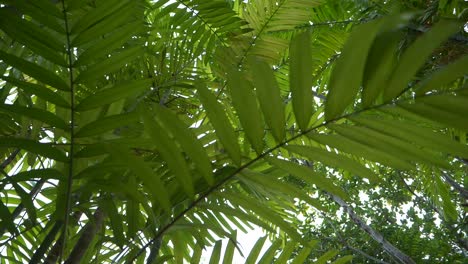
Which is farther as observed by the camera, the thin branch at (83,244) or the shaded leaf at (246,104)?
the thin branch at (83,244)

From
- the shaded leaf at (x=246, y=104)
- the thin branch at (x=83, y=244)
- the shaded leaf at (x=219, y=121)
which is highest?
the shaded leaf at (x=246, y=104)

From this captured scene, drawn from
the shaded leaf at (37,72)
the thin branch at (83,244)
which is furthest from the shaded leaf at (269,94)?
the thin branch at (83,244)

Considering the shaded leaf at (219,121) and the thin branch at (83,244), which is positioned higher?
the shaded leaf at (219,121)

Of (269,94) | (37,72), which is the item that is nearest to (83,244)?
(37,72)

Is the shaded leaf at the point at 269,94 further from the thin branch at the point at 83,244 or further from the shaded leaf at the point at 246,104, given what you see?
the thin branch at the point at 83,244

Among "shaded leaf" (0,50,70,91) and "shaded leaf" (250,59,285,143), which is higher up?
"shaded leaf" (250,59,285,143)

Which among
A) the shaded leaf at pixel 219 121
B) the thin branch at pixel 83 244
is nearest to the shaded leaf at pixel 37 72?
the shaded leaf at pixel 219 121

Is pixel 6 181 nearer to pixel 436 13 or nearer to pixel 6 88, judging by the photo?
pixel 6 88

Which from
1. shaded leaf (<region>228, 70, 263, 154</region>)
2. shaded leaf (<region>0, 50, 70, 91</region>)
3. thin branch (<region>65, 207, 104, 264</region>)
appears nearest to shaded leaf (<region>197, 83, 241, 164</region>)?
shaded leaf (<region>228, 70, 263, 154</region>)

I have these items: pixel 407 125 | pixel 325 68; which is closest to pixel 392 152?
pixel 407 125

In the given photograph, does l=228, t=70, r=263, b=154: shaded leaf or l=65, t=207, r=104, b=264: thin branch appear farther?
l=65, t=207, r=104, b=264: thin branch

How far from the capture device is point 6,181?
65 cm

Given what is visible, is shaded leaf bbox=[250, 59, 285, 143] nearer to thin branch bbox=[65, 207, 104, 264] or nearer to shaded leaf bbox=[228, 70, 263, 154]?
shaded leaf bbox=[228, 70, 263, 154]

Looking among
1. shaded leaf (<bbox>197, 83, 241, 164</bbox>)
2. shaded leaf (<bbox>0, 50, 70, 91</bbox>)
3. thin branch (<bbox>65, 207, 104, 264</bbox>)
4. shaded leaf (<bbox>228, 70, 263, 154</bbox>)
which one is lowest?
thin branch (<bbox>65, 207, 104, 264</bbox>)
